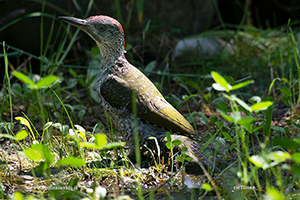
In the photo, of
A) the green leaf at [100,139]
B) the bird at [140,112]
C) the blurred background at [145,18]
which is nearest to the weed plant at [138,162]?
the green leaf at [100,139]

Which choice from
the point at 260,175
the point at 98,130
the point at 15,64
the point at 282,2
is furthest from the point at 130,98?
the point at 282,2

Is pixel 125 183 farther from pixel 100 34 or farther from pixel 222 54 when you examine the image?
pixel 222 54

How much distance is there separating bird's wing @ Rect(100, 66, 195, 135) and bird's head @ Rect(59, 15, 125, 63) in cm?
36

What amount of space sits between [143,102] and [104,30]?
82 centimetres

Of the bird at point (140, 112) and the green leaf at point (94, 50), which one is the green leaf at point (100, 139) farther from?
the green leaf at point (94, 50)

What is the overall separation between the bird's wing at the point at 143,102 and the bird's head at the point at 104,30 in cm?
36

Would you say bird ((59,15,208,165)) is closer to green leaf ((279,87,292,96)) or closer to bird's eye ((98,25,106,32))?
bird's eye ((98,25,106,32))

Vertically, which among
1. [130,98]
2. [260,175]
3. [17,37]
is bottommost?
[260,175]

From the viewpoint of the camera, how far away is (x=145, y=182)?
2.44m

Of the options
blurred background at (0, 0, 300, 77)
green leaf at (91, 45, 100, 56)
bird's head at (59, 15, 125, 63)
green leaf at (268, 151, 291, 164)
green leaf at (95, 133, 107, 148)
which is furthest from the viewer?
blurred background at (0, 0, 300, 77)

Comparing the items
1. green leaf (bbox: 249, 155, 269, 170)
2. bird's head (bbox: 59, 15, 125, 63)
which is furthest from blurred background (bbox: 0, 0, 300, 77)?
green leaf (bbox: 249, 155, 269, 170)

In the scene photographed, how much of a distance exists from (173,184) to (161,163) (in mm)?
333

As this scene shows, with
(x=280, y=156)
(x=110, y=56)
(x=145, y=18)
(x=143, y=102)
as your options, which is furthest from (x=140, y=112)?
(x=145, y=18)

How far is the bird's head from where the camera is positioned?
3.04 meters
